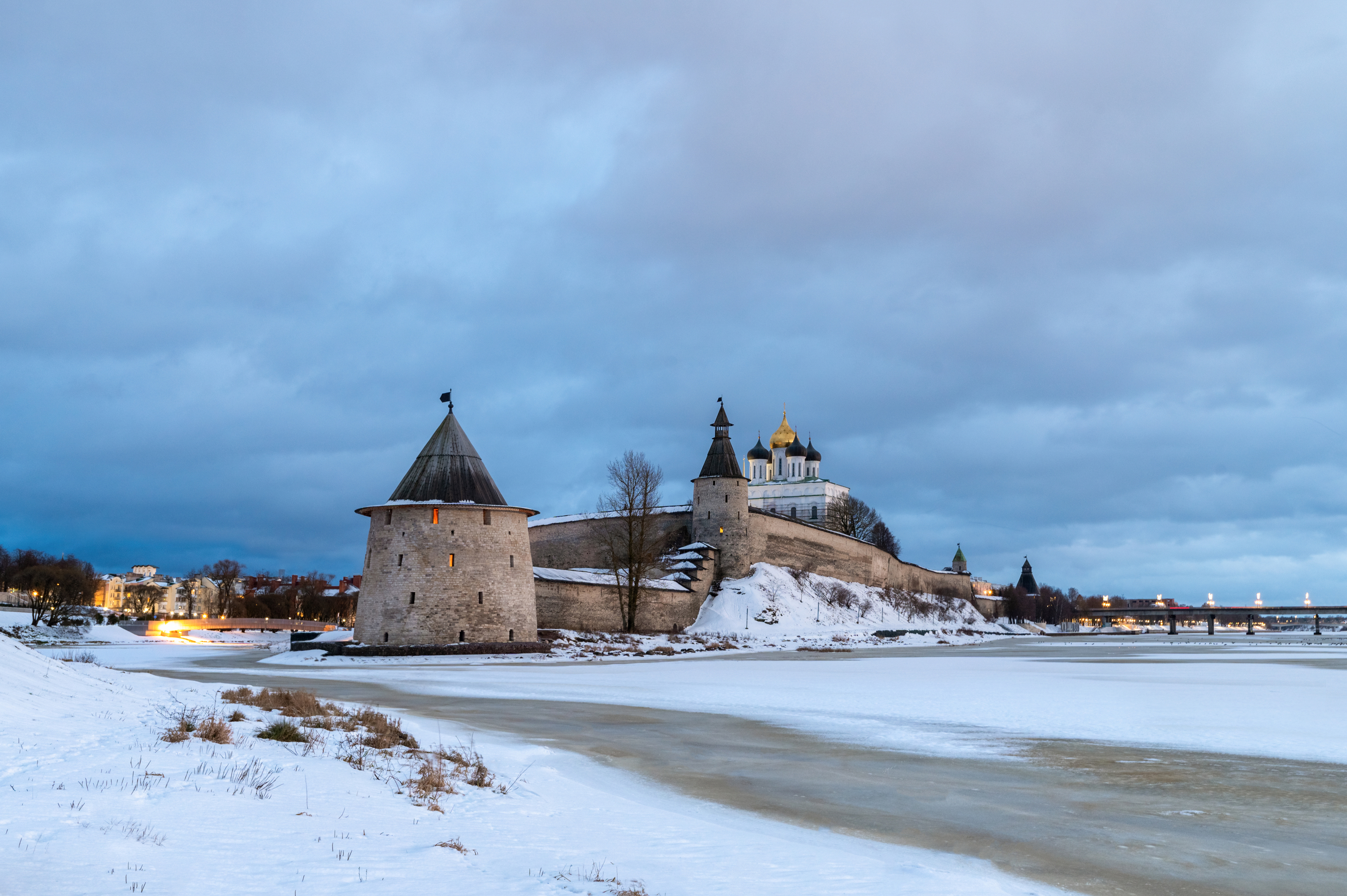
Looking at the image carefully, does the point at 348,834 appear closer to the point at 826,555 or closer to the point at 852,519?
the point at 826,555

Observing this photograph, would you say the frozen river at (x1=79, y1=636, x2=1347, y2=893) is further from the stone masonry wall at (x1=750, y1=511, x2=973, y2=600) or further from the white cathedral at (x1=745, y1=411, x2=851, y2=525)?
Result: the white cathedral at (x1=745, y1=411, x2=851, y2=525)


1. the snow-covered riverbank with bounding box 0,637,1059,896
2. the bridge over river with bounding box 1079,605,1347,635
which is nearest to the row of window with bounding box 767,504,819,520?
the bridge over river with bounding box 1079,605,1347,635

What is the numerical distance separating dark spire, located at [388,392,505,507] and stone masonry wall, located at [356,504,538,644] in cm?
37

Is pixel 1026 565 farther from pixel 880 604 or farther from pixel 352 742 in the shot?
pixel 352 742

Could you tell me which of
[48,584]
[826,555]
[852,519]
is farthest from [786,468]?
[48,584]

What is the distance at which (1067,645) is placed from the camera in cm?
6225

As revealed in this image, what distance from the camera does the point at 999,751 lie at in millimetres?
10719

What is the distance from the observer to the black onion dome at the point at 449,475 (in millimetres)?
36156

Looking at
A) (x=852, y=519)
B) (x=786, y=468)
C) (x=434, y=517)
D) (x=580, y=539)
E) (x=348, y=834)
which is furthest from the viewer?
(x=786, y=468)

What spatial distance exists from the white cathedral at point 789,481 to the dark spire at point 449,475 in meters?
60.8

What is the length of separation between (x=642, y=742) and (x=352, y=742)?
12.1 ft

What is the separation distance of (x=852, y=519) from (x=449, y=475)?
67.3 m

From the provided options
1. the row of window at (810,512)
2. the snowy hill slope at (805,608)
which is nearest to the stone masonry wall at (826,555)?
the snowy hill slope at (805,608)

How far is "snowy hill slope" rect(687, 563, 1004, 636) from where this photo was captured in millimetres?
58969
